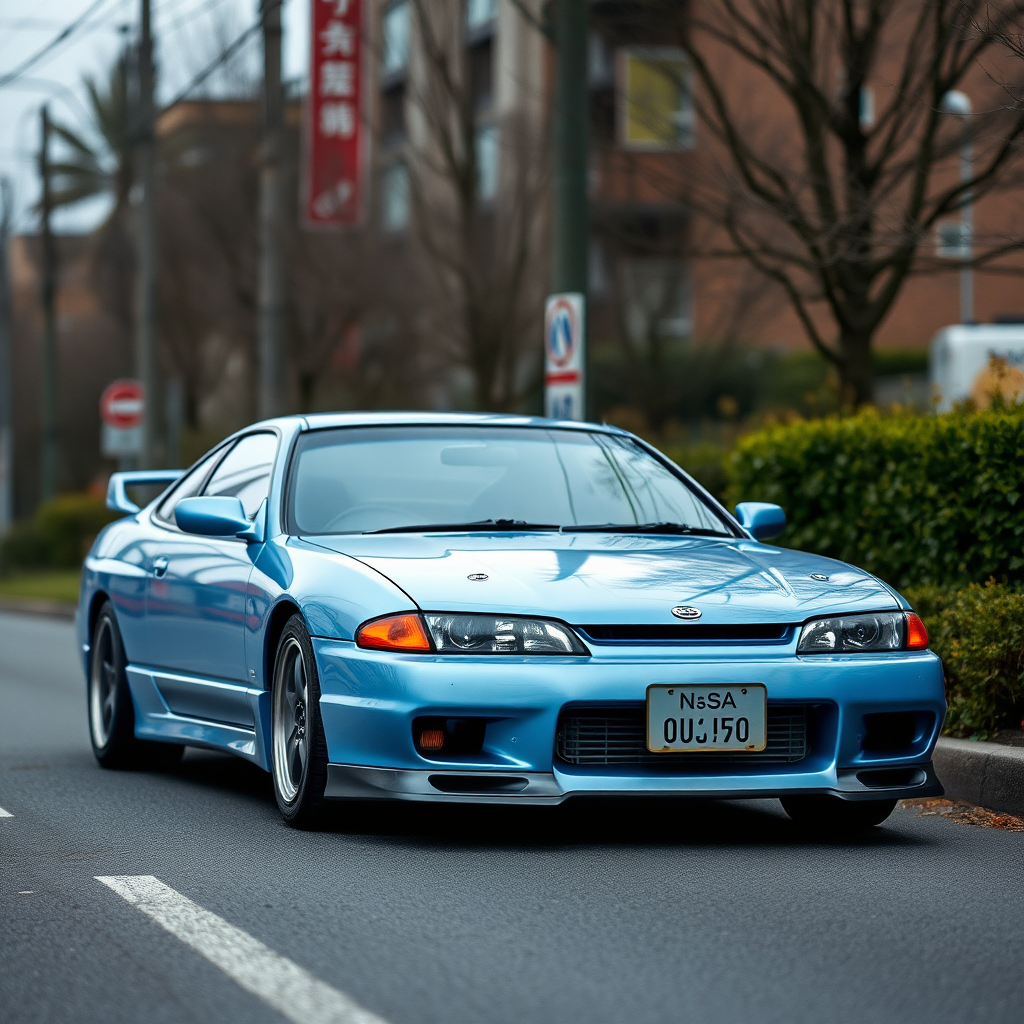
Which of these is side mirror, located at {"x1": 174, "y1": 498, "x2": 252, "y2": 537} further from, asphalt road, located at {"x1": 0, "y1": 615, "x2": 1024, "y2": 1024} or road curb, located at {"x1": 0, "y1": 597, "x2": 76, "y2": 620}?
road curb, located at {"x1": 0, "y1": 597, "x2": 76, "y2": 620}

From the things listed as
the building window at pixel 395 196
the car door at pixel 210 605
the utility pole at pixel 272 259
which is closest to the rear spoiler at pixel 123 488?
the car door at pixel 210 605

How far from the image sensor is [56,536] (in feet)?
124

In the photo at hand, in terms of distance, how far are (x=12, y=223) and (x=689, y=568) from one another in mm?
40142

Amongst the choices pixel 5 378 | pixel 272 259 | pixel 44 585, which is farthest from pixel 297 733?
pixel 5 378

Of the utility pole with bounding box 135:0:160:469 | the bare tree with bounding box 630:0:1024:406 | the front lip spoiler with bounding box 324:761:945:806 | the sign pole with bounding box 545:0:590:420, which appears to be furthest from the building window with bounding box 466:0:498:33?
the front lip spoiler with bounding box 324:761:945:806

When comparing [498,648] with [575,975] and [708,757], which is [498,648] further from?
[575,975]

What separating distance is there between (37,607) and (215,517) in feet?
69.9

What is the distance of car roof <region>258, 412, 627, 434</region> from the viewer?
303 inches

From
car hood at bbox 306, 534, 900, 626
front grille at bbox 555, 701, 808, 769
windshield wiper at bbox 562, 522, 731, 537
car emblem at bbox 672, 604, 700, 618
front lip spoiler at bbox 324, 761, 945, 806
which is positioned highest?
windshield wiper at bbox 562, 522, 731, 537

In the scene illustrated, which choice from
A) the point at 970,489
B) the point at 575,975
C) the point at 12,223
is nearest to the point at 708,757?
the point at 575,975

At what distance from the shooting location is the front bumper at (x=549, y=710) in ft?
19.9

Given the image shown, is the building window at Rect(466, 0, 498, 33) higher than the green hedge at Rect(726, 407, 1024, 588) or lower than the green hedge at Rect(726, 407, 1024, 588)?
higher

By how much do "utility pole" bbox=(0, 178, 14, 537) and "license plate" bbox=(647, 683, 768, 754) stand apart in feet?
112

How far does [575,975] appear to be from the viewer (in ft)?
15.0
